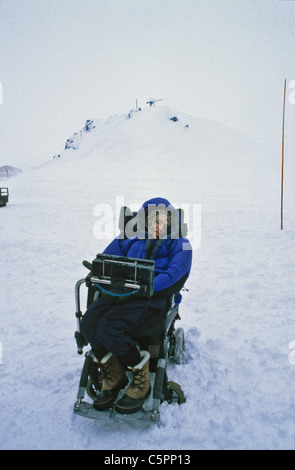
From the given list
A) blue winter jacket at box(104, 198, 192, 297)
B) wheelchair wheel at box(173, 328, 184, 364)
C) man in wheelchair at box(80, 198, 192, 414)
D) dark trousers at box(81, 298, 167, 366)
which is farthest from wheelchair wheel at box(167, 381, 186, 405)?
blue winter jacket at box(104, 198, 192, 297)

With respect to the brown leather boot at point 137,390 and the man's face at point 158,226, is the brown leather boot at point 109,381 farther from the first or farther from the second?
the man's face at point 158,226

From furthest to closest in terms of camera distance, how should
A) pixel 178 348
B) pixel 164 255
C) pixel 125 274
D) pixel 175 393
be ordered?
pixel 178 348 < pixel 164 255 < pixel 175 393 < pixel 125 274

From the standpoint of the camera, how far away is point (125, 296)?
2.96m

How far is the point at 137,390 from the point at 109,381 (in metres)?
0.28

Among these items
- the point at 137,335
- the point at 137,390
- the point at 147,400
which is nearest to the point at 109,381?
the point at 137,390

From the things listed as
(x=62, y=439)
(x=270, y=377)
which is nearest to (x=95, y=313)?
(x=62, y=439)

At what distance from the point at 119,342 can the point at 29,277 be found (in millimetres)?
4672

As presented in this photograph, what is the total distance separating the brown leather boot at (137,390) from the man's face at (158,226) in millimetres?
1292

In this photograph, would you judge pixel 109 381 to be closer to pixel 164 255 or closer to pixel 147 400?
pixel 147 400

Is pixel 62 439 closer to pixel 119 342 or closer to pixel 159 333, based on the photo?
pixel 119 342

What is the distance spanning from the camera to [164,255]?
3.46m

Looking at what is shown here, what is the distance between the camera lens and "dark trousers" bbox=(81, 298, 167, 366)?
8.95ft

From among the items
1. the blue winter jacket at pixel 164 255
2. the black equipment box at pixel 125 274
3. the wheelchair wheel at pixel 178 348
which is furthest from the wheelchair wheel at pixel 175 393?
the black equipment box at pixel 125 274
